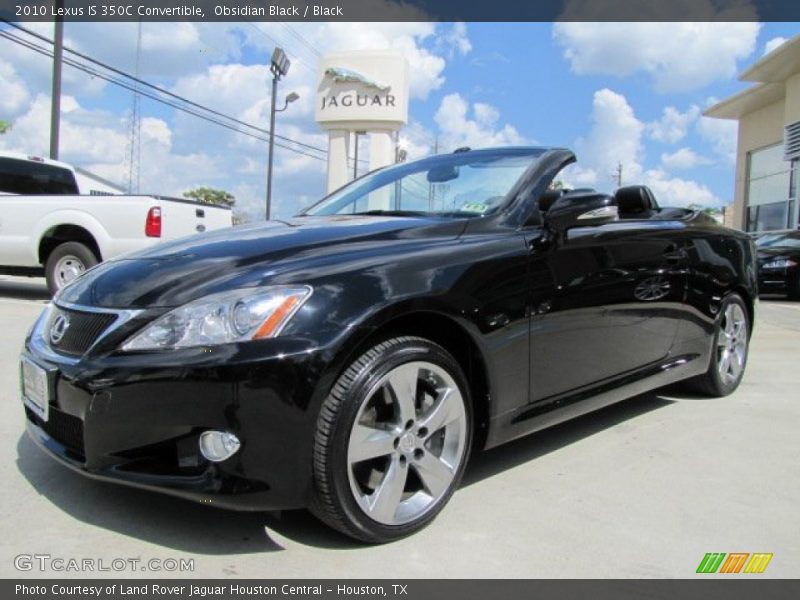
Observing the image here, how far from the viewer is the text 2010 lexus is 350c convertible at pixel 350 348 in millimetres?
2209

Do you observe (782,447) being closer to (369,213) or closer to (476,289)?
(476,289)

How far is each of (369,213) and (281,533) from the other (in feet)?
5.73

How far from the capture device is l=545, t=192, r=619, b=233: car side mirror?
3137mm

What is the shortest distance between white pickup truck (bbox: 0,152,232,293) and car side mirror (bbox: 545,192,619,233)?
626 centimetres

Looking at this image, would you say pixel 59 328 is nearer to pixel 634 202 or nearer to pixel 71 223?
pixel 634 202

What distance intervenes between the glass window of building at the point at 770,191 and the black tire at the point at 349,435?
26152 mm

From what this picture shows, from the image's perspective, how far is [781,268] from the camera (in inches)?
499

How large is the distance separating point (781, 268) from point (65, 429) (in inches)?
514

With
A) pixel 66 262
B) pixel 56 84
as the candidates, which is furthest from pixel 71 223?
pixel 56 84

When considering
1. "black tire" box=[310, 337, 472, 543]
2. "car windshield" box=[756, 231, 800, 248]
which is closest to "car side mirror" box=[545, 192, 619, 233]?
"black tire" box=[310, 337, 472, 543]

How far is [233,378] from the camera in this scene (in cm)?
216

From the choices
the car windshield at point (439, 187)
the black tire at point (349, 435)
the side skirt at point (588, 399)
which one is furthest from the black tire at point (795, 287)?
the black tire at point (349, 435)

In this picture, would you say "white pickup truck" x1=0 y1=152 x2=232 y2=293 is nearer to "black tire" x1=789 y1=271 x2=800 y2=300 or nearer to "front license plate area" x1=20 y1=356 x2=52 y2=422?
"front license plate area" x1=20 y1=356 x2=52 y2=422
